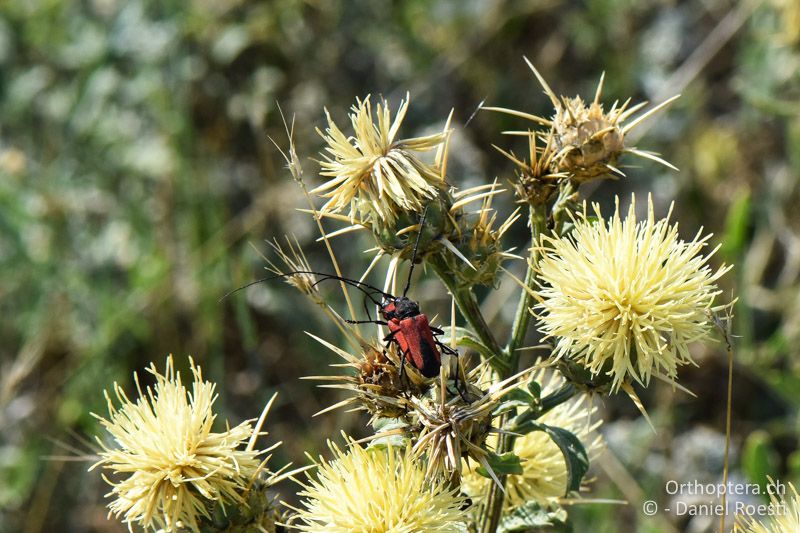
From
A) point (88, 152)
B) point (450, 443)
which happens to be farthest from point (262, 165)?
point (450, 443)

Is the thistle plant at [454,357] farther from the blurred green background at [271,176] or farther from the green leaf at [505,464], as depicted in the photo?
→ the blurred green background at [271,176]

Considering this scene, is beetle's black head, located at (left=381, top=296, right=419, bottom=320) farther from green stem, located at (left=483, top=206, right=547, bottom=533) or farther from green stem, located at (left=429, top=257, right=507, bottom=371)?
green stem, located at (left=483, top=206, right=547, bottom=533)

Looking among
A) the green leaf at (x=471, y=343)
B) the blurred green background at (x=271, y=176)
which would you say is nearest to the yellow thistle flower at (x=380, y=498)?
the green leaf at (x=471, y=343)

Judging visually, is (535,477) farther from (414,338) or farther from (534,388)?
(414,338)

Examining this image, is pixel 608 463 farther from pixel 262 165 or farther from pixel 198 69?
pixel 198 69

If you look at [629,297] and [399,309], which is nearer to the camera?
[629,297]

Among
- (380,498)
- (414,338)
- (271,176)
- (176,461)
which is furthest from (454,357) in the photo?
(271,176)

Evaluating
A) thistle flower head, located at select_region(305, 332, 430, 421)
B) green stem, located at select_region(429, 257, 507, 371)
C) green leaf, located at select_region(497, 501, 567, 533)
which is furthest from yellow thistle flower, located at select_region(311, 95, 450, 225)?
green leaf, located at select_region(497, 501, 567, 533)
